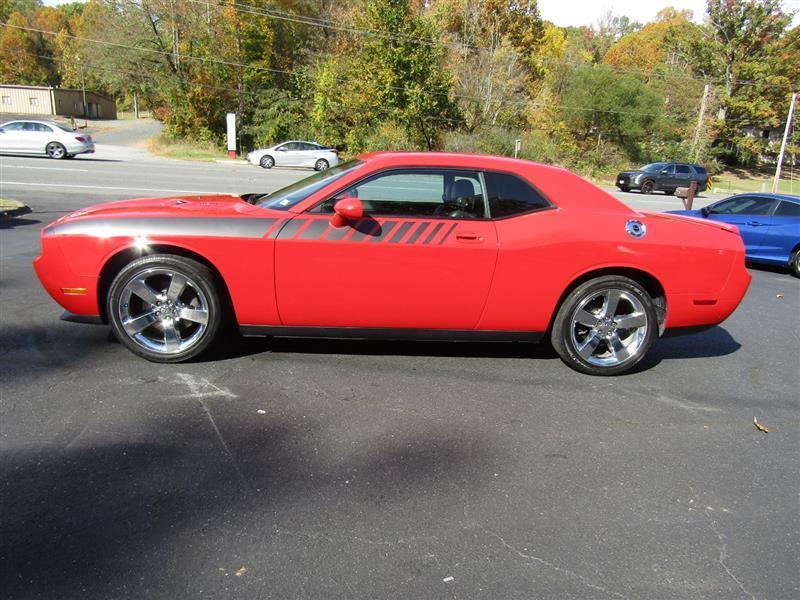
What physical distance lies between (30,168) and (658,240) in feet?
66.4

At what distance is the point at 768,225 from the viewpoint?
31.1 feet

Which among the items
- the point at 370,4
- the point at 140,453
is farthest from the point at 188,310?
the point at 370,4

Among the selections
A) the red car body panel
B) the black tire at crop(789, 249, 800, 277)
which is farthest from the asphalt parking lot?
the black tire at crop(789, 249, 800, 277)

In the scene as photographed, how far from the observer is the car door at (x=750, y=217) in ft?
31.2

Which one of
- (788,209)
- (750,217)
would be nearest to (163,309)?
(750,217)

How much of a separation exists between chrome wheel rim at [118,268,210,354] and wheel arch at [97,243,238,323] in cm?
14

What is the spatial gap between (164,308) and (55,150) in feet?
75.5

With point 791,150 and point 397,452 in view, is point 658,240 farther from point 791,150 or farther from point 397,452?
point 791,150

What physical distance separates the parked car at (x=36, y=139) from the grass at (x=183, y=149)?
29.4 ft

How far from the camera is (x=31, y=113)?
59.4 metres

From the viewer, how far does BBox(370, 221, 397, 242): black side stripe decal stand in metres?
3.94

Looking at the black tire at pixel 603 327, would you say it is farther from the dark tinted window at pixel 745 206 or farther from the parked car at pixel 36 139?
the parked car at pixel 36 139

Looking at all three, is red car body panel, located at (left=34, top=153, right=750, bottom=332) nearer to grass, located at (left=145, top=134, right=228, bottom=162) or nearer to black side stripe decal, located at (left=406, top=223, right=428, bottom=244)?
black side stripe decal, located at (left=406, top=223, right=428, bottom=244)

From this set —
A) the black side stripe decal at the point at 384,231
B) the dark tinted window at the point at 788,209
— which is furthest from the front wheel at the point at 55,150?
the dark tinted window at the point at 788,209
